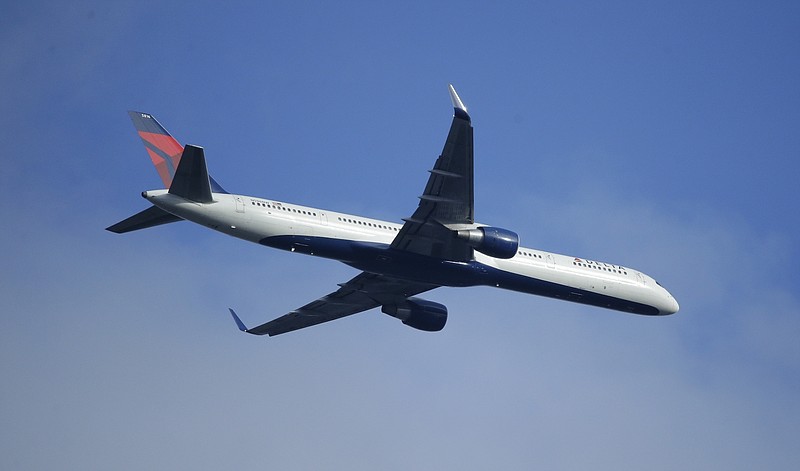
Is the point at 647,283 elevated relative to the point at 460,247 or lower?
elevated

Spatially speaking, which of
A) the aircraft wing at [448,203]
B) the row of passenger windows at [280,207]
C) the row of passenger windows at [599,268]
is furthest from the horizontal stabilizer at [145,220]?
the row of passenger windows at [599,268]

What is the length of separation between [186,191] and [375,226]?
960 cm

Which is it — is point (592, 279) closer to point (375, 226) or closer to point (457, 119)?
point (375, 226)

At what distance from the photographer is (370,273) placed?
171ft

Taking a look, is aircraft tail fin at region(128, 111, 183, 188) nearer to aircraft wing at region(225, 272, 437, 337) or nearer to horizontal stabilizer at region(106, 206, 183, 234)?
horizontal stabilizer at region(106, 206, 183, 234)

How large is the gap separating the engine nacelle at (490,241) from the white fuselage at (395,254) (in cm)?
255

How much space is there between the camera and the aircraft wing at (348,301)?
53812 mm

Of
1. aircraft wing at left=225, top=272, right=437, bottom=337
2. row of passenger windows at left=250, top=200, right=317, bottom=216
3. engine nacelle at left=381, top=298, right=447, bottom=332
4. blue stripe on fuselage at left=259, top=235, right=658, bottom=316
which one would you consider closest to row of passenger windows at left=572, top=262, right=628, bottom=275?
blue stripe on fuselage at left=259, top=235, right=658, bottom=316

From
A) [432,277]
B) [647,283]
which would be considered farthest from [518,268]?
[647,283]

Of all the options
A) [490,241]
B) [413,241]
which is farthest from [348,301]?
[490,241]

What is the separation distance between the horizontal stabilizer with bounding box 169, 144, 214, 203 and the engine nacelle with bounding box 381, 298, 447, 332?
1513cm

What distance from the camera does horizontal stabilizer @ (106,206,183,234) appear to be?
147ft

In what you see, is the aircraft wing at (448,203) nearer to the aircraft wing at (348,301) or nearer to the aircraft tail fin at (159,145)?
the aircraft wing at (348,301)

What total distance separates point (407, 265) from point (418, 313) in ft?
26.7
